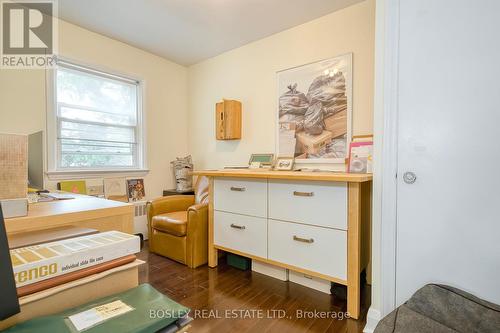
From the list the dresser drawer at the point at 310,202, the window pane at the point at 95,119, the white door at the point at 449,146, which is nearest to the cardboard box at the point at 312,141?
the dresser drawer at the point at 310,202

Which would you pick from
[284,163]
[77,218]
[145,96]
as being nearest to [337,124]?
[284,163]

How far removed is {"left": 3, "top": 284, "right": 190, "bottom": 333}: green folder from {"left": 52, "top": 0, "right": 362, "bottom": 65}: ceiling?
2.44 metres

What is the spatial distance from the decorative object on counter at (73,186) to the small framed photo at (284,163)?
216cm

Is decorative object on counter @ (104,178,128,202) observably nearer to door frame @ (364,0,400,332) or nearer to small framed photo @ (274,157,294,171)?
small framed photo @ (274,157,294,171)

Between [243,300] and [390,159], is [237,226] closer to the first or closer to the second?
[243,300]

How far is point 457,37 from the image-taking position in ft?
3.91

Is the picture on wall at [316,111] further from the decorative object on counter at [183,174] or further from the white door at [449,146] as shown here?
the decorative object on counter at [183,174]

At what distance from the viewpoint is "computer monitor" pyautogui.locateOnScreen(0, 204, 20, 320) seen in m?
0.43

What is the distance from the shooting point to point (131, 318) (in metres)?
0.54

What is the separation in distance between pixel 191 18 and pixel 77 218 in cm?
241

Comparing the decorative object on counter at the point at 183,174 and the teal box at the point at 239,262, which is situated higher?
the decorative object on counter at the point at 183,174

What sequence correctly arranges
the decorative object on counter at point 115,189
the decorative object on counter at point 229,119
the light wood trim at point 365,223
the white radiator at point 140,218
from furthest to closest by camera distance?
the white radiator at point 140,218, the decorative object on counter at point 229,119, the decorative object on counter at point 115,189, the light wood trim at point 365,223

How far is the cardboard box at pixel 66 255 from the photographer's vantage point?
0.53 m

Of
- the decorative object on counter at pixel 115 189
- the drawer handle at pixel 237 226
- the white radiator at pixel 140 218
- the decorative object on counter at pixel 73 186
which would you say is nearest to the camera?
the drawer handle at pixel 237 226
